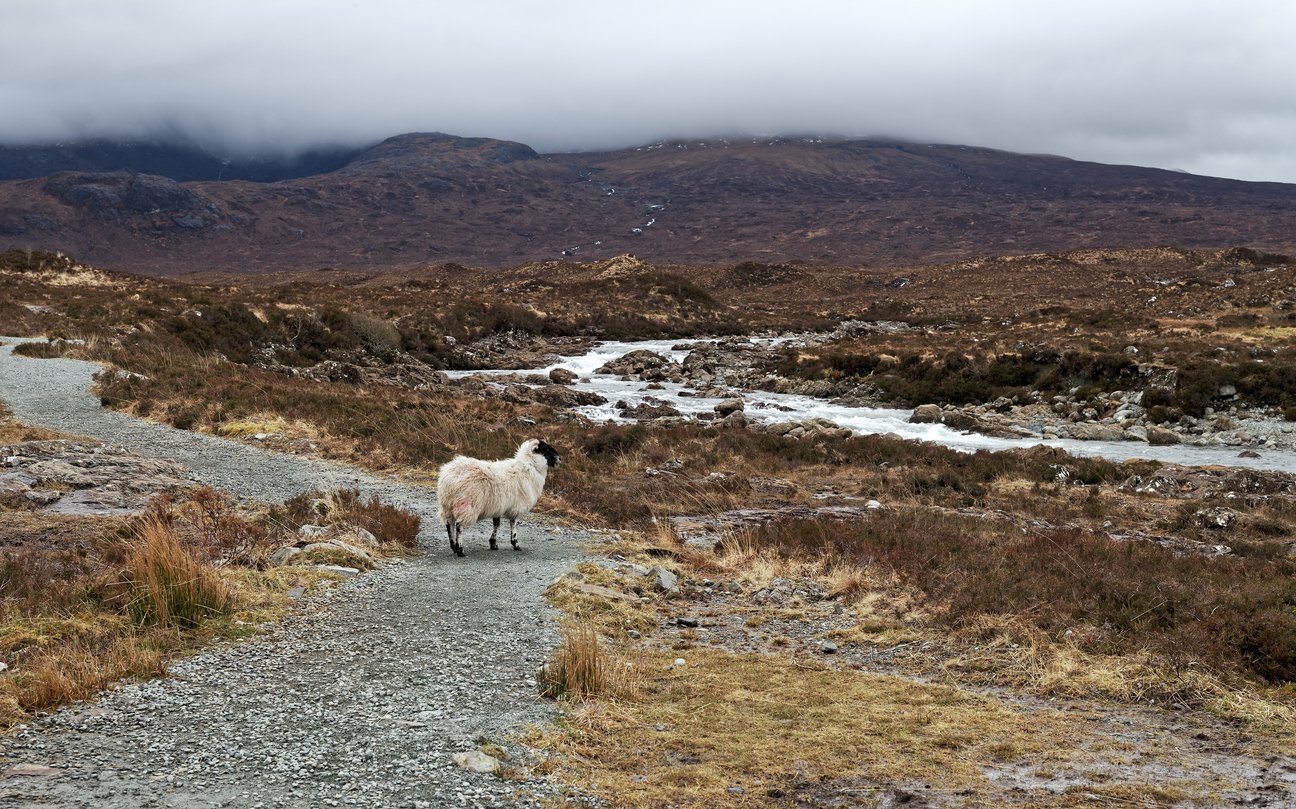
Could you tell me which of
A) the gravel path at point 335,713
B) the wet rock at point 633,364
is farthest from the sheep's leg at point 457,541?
the wet rock at point 633,364

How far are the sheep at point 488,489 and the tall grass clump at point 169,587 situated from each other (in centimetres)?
421

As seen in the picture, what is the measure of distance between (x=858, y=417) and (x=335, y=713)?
101 ft

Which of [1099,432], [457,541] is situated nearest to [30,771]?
[457,541]

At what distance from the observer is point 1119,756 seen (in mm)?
6641

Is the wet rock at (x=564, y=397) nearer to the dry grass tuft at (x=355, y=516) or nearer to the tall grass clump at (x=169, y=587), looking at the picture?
the dry grass tuft at (x=355, y=516)

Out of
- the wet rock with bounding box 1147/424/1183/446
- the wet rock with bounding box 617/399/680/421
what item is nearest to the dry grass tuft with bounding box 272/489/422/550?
the wet rock with bounding box 617/399/680/421

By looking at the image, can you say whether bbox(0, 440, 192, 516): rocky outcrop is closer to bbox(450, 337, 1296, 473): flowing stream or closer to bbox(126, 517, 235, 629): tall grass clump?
bbox(126, 517, 235, 629): tall grass clump

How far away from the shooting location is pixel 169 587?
8.41 m

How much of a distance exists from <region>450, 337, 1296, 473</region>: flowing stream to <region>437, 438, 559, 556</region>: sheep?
18.0 m

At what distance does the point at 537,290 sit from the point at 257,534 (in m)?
76.4

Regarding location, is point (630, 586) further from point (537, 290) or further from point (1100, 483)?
point (537, 290)

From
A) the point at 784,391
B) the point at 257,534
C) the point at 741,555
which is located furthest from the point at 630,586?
the point at 784,391

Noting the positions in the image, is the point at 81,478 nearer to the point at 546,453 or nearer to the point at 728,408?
the point at 546,453

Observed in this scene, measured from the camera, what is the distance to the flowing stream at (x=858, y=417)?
26156 millimetres
